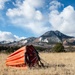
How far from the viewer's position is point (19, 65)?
13070 millimetres

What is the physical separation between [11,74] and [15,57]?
3635 millimetres

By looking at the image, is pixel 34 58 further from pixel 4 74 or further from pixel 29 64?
pixel 4 74

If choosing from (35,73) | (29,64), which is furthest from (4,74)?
(29,64)

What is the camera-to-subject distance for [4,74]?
33.0 ft

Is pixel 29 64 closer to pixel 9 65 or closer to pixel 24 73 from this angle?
pixel 9 65

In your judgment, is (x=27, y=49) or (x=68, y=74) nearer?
(x=68, y=74)

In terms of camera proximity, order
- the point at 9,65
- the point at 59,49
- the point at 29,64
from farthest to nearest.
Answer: the point at 59,49 < the point at 9,65 < the point at 29,64

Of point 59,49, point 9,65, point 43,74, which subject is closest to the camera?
point 43,74

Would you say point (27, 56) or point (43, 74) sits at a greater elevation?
point (27, 56)

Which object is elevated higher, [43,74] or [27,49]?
[27,49]

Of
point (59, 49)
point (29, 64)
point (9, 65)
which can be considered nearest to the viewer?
point (29, 64)

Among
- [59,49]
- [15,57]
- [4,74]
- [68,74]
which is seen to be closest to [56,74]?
[68,74]

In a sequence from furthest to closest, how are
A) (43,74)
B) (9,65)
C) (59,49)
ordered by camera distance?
(59,49) → (9,65) → (43,74)

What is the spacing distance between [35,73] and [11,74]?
3.21ft
